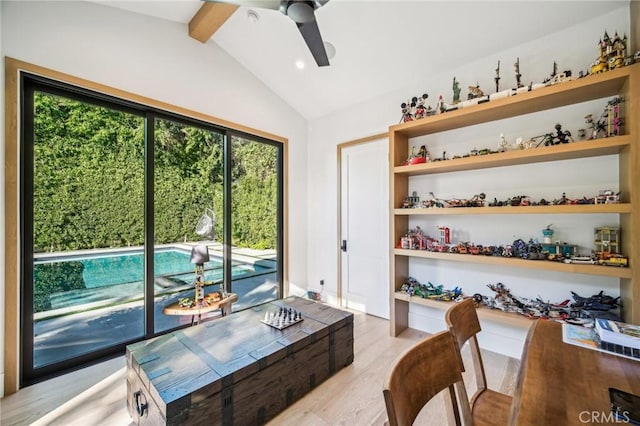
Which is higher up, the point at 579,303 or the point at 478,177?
the point at 478,177

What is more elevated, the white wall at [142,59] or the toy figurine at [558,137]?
the white wall at [142,59]

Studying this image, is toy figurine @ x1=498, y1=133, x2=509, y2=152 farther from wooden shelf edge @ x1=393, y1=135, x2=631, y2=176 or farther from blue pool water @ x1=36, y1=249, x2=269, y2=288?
blue pool water @ x1=36, y1=249, x2=269, y2=288

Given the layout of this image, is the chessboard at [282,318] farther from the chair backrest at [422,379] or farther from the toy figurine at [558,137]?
the toy figurine at [558,137]

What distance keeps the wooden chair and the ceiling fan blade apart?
1.74 metres

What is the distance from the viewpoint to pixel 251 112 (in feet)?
10.8

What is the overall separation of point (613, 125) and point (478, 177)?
91cm

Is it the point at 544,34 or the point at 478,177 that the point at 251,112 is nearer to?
the point at 478,177

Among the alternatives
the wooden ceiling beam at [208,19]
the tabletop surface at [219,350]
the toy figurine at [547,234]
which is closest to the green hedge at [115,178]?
the wooden ceiling beam at [208,19]

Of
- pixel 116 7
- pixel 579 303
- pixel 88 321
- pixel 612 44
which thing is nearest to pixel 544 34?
pixel 612 44

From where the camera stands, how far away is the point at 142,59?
2395 mm

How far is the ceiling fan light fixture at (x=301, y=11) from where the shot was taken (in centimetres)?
137

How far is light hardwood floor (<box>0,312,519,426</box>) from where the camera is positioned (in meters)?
1.61

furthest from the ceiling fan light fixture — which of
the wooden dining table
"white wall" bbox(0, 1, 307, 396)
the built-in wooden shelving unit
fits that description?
the wooden dining table

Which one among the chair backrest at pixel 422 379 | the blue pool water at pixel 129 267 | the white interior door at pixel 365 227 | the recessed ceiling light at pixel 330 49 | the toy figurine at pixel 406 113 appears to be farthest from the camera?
the white interior door at pixel 365 227
